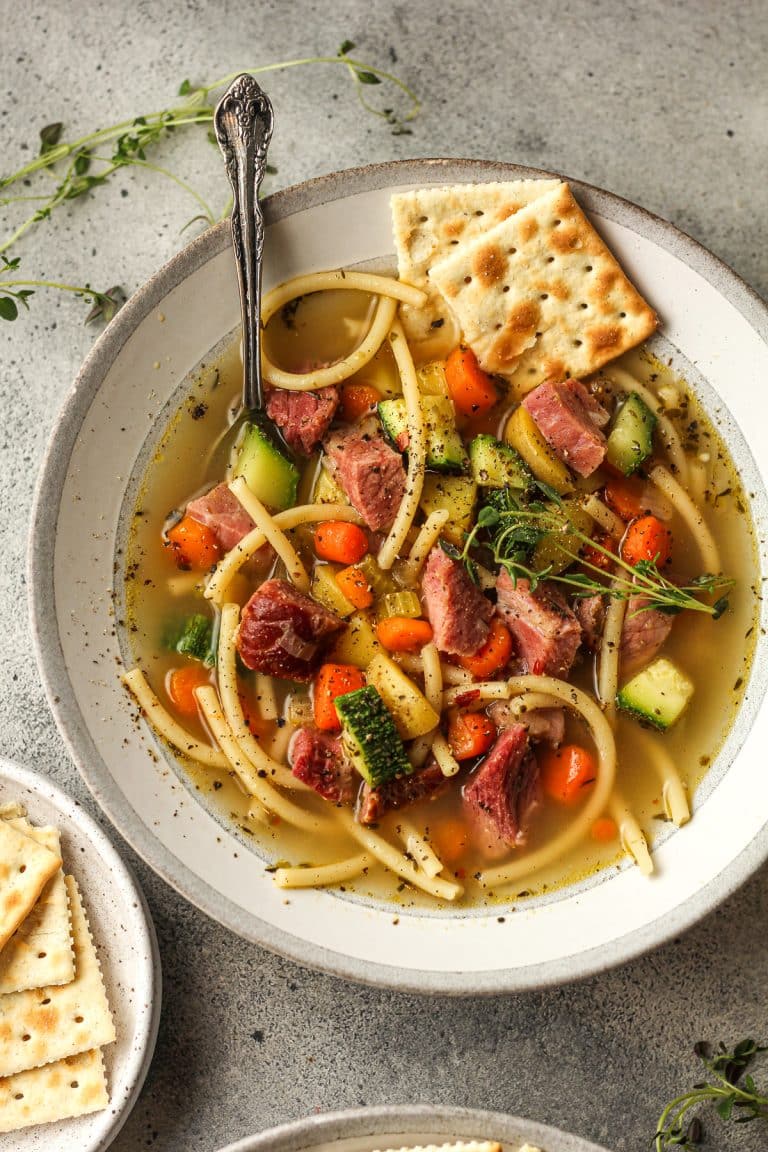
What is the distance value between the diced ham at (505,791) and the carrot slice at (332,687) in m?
0.59

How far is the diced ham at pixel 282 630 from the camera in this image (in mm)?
3852

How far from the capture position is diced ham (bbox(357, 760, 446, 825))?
12.8 ft

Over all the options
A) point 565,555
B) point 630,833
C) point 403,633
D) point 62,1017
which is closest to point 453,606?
point 403,633

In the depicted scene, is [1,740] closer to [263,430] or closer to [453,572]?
[263,430]

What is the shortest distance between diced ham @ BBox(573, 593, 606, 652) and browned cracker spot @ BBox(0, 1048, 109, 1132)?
2555 millimetres

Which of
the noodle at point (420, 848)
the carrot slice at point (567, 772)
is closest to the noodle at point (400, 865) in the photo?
the noodle at point (420, 848)

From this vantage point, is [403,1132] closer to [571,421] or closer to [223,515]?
[223,515]

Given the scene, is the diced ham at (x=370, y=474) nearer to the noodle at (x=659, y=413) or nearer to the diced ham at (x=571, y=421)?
the diced ham at (x=571, y=421)

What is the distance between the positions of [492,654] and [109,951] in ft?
6.49

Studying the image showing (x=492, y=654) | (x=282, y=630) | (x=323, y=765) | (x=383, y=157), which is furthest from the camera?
(x=383, y=157)

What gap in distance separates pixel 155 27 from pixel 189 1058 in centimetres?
444

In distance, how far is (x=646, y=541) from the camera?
404 centimetres

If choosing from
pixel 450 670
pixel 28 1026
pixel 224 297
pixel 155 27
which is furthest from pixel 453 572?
pixel 155 27

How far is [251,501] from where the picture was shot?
3912mm
